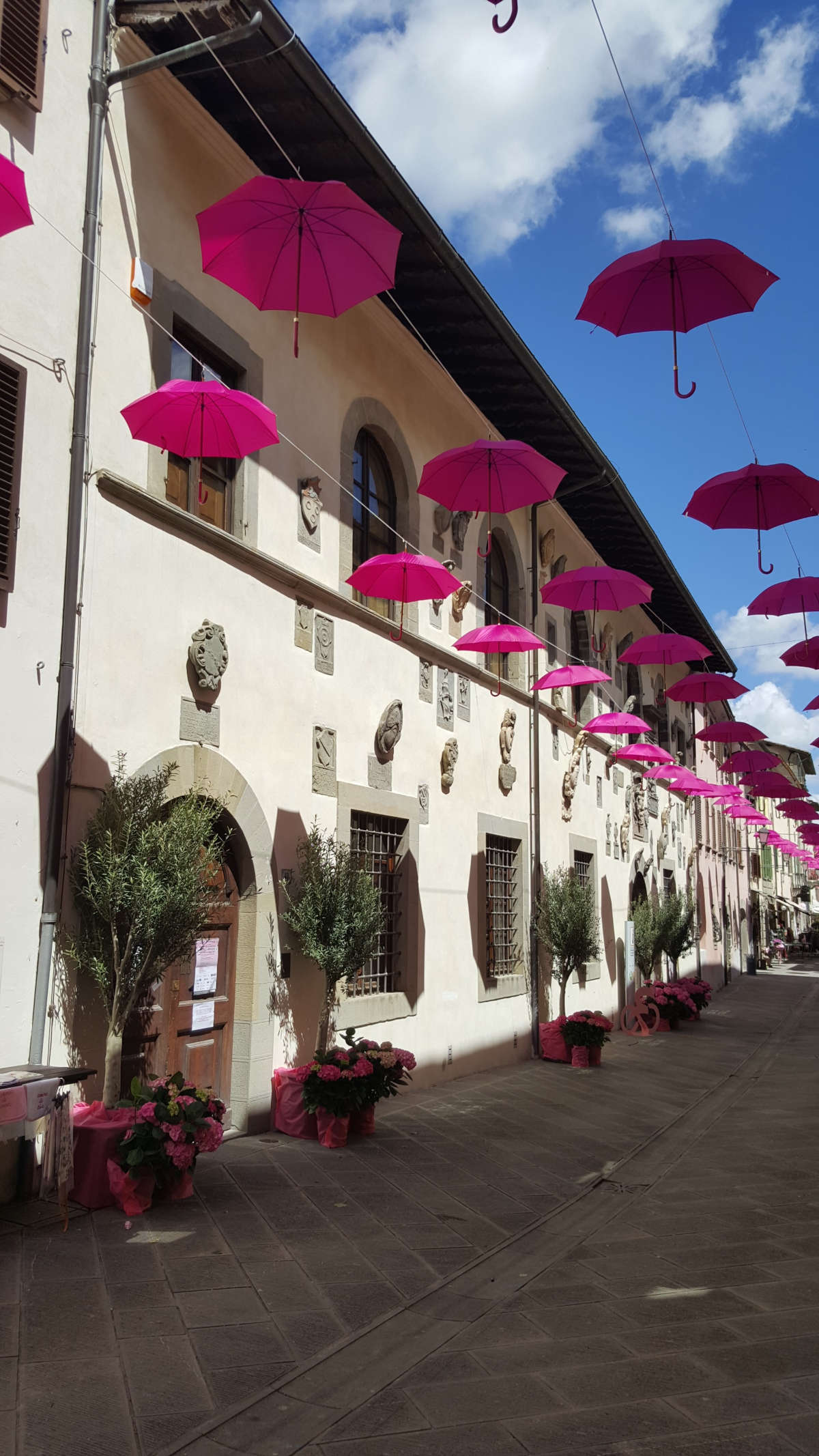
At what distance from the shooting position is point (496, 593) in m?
14.1

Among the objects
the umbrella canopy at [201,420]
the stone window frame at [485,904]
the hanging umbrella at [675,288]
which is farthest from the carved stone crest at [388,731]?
the hanging umbrella at [675,288]

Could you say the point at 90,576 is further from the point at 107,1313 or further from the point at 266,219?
the point at 107,1313

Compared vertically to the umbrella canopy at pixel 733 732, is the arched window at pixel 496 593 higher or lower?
higher

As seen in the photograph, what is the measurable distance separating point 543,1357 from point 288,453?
6.77 metres

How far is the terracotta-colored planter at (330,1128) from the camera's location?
25.7 feet

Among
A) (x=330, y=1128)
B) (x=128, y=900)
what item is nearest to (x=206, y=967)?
(x=330, y=1128)

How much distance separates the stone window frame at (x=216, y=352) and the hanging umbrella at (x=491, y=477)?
140 cm

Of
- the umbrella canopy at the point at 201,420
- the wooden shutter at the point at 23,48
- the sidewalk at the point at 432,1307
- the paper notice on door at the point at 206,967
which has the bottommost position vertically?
the sidewalk at the point at 432,1307

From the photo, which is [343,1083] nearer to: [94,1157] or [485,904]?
[94,1157]

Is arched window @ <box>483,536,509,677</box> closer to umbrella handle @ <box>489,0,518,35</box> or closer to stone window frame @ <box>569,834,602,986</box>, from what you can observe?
stone window frame @ <box>569,834,602,986</box>

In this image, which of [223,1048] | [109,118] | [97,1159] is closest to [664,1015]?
[223,1048]

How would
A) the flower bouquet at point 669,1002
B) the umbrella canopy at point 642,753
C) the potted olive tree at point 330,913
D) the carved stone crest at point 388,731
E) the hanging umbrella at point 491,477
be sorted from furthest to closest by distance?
the flower bouquet at point 669,1002 < the umbrella canopy at point 642,753 < the carved stone crest at point 388,731 < the hanging umbrella at point 491,477 < the potted olive tree at point 330,913

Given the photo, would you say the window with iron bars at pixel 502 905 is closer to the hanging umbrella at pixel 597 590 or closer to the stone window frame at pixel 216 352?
the hanging umbrella at pixel 597 590

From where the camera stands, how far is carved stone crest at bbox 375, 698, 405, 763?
10.1 meters
